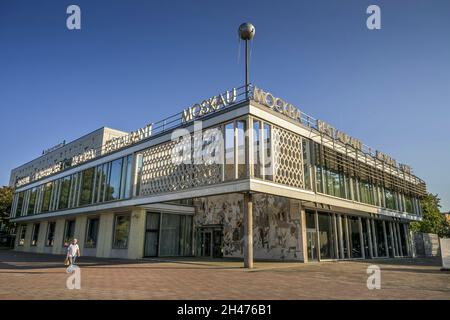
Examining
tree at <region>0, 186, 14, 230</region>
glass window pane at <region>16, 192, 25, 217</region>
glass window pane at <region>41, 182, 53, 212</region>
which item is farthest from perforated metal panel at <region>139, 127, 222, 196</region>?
tree at <region>0, 186, 14, 230</region>

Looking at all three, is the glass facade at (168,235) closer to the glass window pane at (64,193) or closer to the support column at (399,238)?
the glass window pane at (64,193)

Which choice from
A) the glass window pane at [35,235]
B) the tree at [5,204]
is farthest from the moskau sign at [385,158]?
the tree at [5,204]

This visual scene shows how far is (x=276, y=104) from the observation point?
2038cm

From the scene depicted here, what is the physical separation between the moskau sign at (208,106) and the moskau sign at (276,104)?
54.7 inches

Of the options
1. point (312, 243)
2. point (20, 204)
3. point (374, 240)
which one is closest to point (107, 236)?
point (312, 243)

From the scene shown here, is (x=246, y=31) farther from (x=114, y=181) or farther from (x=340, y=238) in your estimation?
(x=340, y=238)

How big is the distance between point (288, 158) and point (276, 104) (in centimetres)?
358

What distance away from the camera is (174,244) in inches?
1105

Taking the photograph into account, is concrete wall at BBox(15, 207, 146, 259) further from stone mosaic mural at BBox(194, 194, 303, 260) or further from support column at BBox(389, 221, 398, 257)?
support column at BBox(389, 221, 398, 257)

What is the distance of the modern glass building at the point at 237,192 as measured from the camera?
19.2 metres

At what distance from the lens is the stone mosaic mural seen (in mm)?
22578
